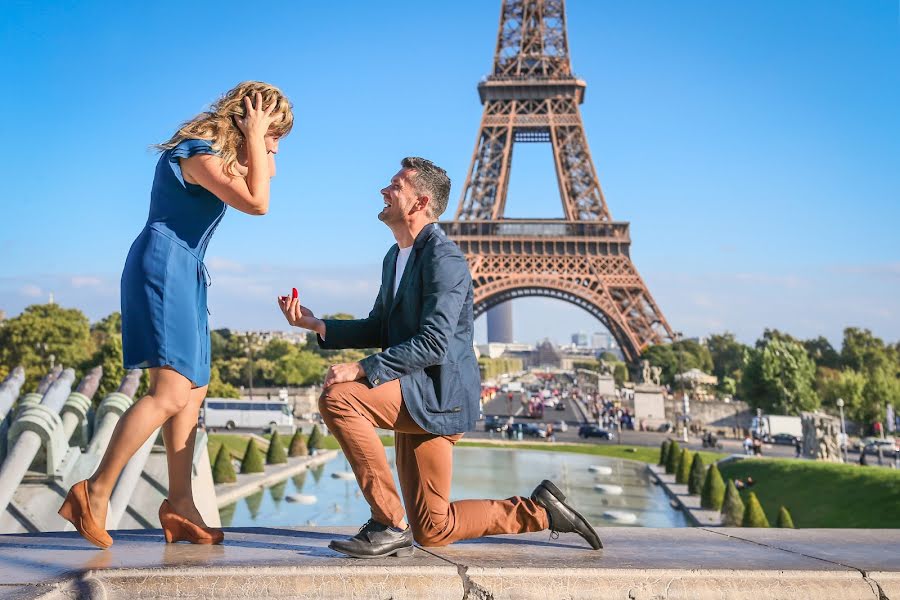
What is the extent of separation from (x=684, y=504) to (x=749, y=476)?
351 cm

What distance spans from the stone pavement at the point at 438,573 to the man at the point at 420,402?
0.41 feet

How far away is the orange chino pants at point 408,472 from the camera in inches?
137

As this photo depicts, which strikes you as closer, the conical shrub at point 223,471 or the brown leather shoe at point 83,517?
the brown leather shoe at point 83,517

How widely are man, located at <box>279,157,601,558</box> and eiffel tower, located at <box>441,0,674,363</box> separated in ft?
153

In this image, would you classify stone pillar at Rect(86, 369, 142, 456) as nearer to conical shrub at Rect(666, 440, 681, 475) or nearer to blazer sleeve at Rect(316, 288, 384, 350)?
blazer sleeve at Rect(316, 288, 384, 350)

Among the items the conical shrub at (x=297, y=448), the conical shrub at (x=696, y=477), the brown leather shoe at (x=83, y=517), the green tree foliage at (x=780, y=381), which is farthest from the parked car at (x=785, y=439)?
the brown leather shoe at (x=83, y=517)

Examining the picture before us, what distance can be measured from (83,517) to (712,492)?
684 inches

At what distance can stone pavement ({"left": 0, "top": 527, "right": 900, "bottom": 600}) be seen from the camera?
2.94m

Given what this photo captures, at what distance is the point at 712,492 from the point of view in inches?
739

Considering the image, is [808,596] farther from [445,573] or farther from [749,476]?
[749,476]

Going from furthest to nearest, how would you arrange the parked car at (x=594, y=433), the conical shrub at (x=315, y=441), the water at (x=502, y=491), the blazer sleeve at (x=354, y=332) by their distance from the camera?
the parked car at (x=594, y=433) < the conical shrub at (x=315, y=441) < the water at (x=502, y=491) < the blazer sleeve at (x=354, y=332)

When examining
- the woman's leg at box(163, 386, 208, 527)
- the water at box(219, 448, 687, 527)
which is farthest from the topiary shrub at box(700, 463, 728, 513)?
the woman's leg at box(163, 386, 208, 527)

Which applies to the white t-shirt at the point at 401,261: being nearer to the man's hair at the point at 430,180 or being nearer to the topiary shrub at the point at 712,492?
the man's hair at the point at 430,180

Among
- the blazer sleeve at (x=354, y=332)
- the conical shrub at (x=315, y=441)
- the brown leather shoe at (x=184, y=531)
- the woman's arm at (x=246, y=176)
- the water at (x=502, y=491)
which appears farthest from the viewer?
the conical shrub at (x=315, y=441)
